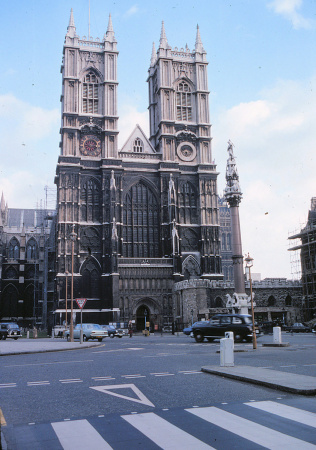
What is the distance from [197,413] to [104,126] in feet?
182

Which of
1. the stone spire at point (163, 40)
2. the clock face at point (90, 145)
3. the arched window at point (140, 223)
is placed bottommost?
the arched window at point (140, 223)

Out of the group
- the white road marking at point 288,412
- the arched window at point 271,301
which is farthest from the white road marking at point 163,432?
the arched window at point 271,301

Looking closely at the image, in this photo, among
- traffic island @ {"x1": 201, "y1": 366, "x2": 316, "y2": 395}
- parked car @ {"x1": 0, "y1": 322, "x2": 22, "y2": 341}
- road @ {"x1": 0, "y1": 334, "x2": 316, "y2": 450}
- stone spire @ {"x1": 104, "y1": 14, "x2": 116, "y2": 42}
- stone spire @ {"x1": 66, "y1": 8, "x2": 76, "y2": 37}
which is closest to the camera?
road @ {"x1": 0, "y1": 334, "x2": 316, "y2": 450}

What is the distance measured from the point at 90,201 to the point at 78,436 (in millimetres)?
53161

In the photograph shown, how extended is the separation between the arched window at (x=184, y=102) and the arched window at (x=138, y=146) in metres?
6.32

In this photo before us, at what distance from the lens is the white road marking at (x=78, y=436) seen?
542 cm

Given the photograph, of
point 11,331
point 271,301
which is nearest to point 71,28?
point 11,331

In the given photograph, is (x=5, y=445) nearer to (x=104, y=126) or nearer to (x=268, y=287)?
(x=268, y=287)

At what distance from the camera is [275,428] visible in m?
6.04

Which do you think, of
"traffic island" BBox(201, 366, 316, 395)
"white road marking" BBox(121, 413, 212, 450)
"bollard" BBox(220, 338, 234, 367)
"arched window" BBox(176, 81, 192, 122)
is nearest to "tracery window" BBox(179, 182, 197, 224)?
"arched window" BBox(176, 81, 192, 122)

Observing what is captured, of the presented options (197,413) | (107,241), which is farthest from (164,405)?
(107,241)

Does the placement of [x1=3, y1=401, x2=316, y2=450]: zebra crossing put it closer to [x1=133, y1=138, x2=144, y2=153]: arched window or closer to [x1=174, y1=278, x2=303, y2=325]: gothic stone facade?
[x1=174, y1=278, x2=303, y2=325]: gothic stone facade

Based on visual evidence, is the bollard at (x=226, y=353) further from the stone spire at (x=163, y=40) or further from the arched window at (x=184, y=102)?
the stone spire at (x=163, y=40)

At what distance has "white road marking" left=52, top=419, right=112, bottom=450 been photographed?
5422 mm
